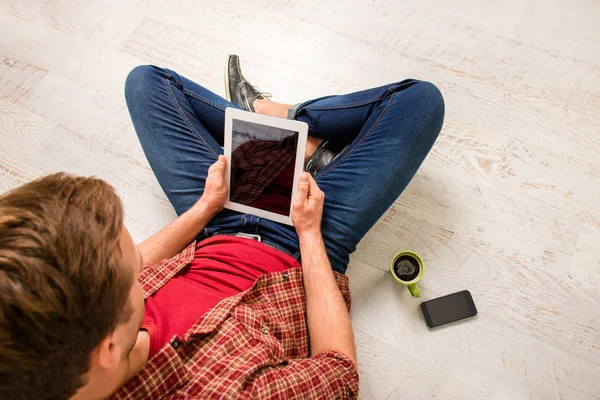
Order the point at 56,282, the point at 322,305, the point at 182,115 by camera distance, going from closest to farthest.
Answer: the point at 56,282 → the point at 322,305 → the point at 182,115

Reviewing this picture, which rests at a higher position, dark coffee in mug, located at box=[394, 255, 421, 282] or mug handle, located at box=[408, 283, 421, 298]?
dark coffee in mug, located at box=[394, 255, 421, 282]

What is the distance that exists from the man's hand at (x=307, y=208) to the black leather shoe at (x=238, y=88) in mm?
404

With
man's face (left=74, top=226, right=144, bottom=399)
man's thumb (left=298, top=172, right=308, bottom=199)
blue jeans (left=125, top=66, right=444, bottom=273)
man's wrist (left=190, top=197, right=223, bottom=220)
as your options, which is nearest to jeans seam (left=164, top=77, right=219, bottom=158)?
blue jeans (left=125, top=66, right=444, bottom=273)

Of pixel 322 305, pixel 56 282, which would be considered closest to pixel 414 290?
pixel 322 305

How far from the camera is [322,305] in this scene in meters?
0.91

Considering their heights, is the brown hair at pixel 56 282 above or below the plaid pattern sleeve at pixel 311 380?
above

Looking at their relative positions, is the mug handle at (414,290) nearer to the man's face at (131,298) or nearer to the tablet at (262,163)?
the tablet at (262,163)

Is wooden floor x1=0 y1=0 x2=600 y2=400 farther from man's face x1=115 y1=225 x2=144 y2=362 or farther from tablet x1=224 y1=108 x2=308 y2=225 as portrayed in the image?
man's face x1=115 y1=225 x2=144 y2=362

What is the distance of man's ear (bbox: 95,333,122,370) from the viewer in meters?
0.59

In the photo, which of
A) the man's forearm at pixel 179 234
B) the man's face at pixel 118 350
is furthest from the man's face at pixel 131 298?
the man's forearm at pixel 179 234

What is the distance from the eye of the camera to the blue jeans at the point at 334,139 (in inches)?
40.0

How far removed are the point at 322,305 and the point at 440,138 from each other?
65cm

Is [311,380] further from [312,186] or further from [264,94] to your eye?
[264,94]

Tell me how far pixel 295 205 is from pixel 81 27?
41.8 inches
